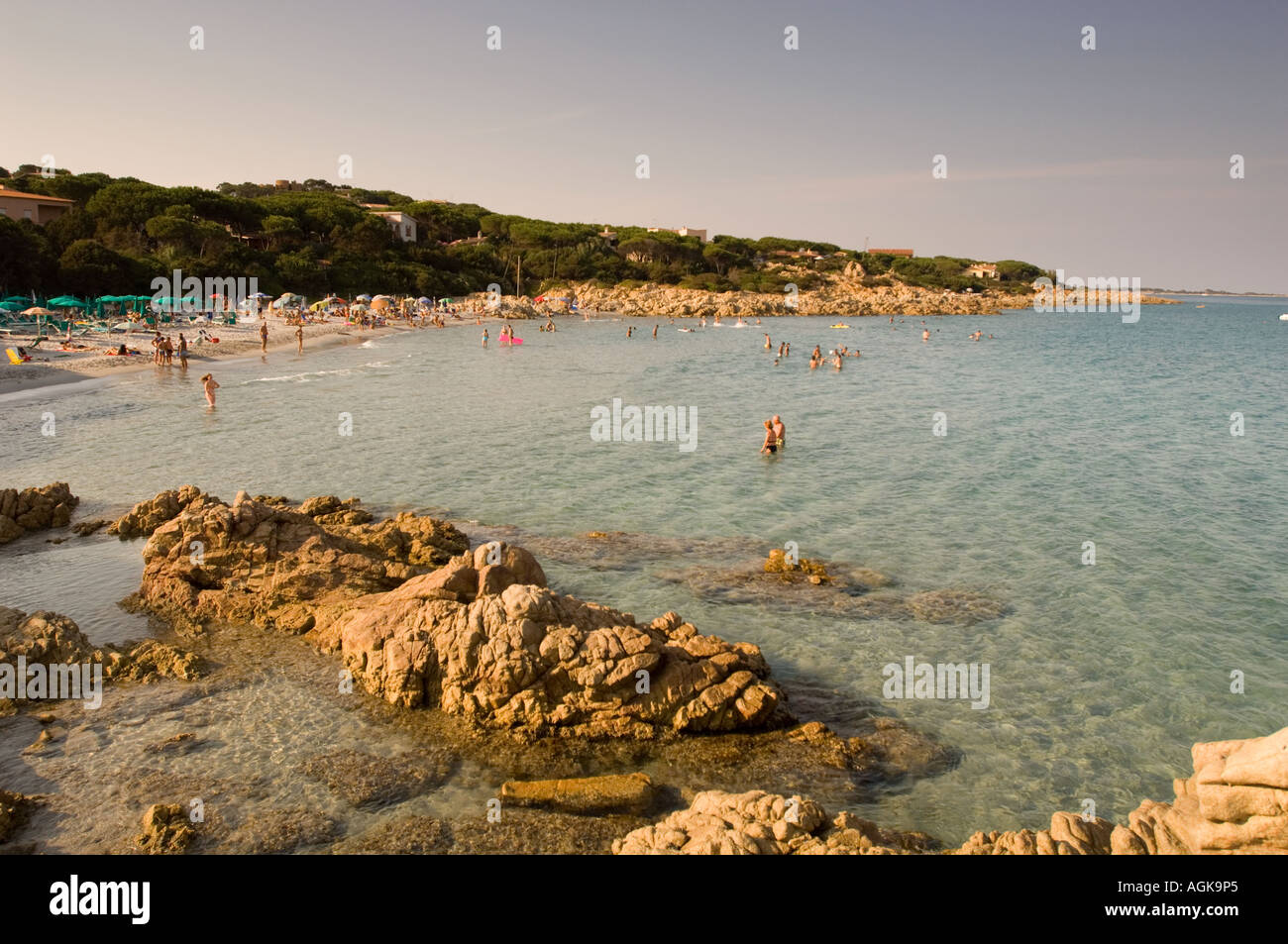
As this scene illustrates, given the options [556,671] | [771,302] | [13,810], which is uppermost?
[771,302]

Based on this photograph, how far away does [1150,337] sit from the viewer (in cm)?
9838

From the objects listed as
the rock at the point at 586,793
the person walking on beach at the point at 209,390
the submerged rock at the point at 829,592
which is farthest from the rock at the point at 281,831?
the person walking on beach at the point at 209,390

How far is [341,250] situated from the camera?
94.4 metres

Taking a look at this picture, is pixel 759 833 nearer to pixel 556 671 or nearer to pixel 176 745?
pixel 556 671

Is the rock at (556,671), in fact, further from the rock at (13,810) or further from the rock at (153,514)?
the rock at (153,514)

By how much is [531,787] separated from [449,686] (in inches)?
85.7

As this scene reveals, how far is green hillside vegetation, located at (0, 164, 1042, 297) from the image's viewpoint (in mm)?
59688

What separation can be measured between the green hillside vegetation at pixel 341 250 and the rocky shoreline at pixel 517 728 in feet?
176

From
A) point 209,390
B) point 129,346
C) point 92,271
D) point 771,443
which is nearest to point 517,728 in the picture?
point 771,443

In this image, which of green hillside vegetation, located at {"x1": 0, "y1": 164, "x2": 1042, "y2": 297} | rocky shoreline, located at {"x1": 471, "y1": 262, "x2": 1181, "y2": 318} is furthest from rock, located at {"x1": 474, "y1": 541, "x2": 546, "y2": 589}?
rocky shoreline, located at {"x1": 471, "y1": 262, "x2": 1181, "y2": 318}

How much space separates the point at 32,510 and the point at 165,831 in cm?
1288

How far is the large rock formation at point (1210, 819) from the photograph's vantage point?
5.14 m

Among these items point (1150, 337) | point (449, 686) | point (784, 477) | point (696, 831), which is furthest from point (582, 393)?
point (1150, 337)

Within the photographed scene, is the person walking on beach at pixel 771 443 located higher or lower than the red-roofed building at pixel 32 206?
lower
